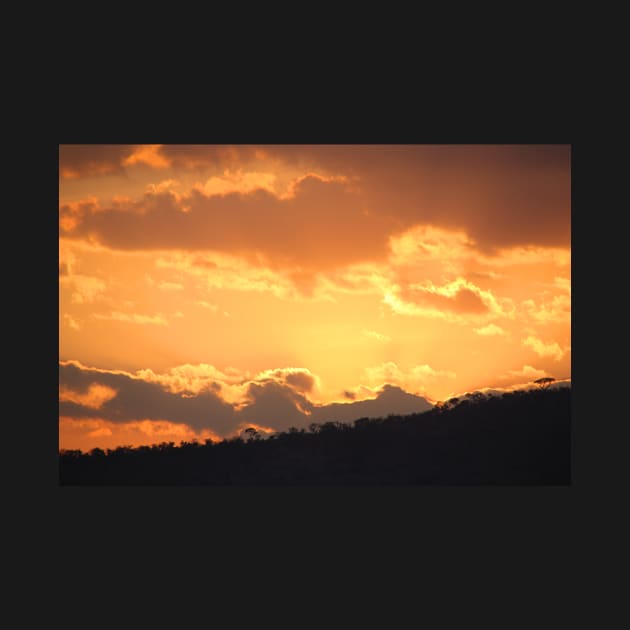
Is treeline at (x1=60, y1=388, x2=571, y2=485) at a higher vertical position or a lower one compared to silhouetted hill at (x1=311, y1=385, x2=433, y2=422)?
lower

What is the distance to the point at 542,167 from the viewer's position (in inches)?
525

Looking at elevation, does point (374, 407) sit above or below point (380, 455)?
above

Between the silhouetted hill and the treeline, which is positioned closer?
the treeline

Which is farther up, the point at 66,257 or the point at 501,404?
the point at 66,257

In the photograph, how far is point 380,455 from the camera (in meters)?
13.3

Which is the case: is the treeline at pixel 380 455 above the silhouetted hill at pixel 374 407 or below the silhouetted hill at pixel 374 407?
below

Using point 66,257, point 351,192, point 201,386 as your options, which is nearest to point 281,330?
point 201,386

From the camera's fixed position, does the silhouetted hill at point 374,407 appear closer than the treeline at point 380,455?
No

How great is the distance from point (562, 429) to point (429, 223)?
3446 mm

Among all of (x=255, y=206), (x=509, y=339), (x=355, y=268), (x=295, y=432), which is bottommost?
(x=295, y=432)

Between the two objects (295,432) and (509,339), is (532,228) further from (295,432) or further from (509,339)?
(295,432)

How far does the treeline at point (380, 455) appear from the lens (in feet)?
43.3

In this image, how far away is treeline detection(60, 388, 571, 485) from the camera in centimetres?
1320

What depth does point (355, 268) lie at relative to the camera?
13.5 metres
